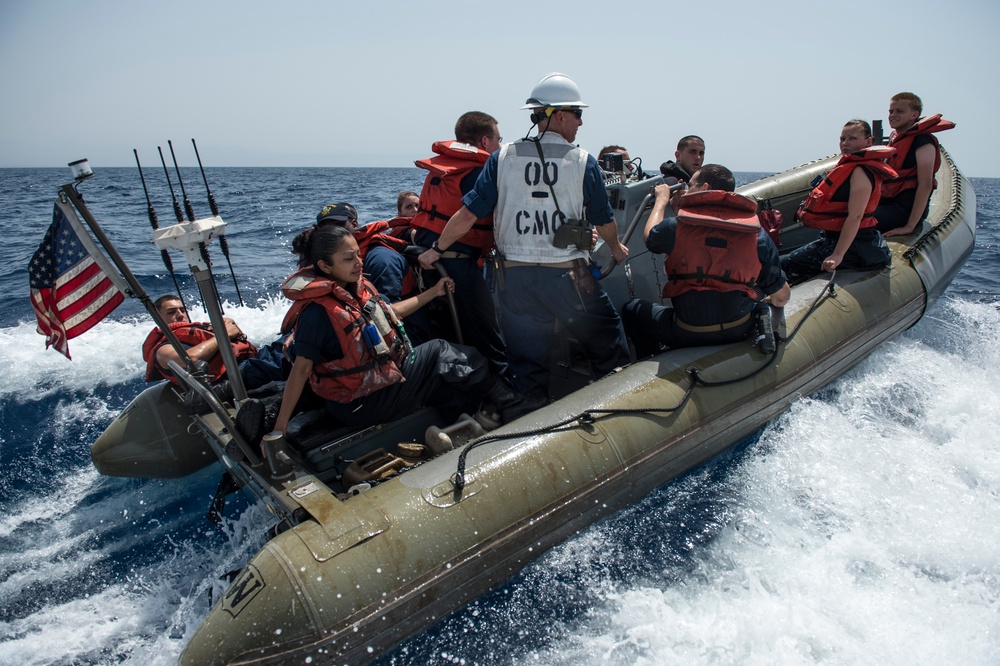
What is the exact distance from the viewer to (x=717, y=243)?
3969 mm

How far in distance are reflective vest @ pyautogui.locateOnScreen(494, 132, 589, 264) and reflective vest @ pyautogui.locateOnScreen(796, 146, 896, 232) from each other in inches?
106

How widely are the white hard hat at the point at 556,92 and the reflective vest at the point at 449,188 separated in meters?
0.64

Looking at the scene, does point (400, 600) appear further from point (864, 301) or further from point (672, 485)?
point (864, 301)

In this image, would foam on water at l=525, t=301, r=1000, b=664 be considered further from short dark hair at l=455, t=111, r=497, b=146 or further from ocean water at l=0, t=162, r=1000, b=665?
short dark hair at l=455, t=111, r=497, b=146

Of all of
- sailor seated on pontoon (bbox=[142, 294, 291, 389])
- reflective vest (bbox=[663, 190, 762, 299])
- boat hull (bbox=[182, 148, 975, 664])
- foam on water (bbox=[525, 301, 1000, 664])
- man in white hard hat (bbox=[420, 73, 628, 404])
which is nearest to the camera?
boat hull (bbox=[182, 148, 975, 664])

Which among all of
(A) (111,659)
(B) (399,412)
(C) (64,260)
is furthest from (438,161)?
(A) (111,659)

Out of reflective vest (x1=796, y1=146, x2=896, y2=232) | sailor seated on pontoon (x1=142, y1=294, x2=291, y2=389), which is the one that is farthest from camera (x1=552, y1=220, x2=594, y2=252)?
reflective vest (x1=796, y1=146, x2=896, y2=232)

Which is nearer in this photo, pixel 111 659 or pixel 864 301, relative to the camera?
pixel 111 659

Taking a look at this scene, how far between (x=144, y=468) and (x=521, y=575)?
2757 mm

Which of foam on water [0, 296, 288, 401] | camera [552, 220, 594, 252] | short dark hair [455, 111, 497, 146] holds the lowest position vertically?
foam on water [0, 296, 288, 401]

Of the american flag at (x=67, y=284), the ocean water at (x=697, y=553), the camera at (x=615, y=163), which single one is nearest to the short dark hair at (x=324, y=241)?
the american flag at (x=67, y=284)

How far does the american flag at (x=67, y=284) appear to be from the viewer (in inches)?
122

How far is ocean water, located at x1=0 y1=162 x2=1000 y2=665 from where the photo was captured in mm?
2928

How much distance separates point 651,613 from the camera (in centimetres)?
305
